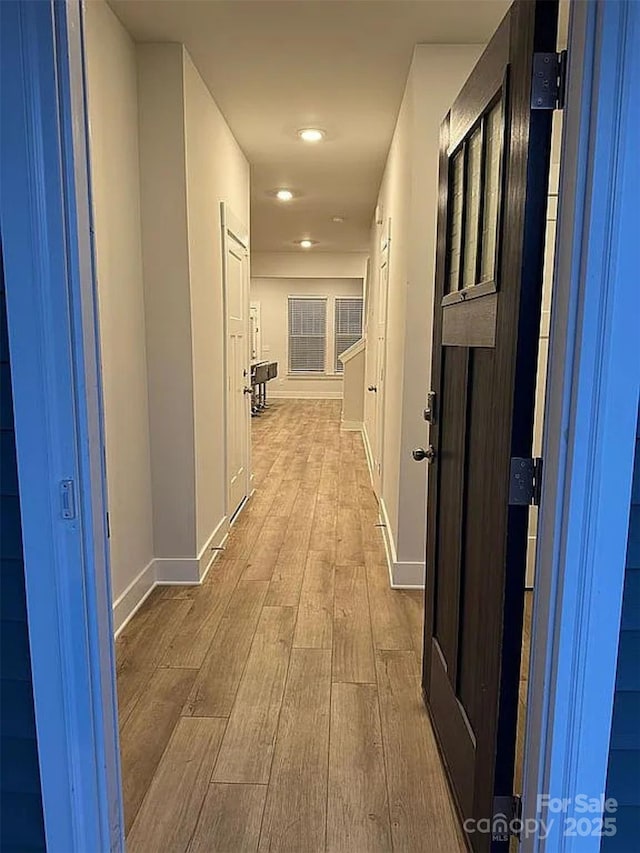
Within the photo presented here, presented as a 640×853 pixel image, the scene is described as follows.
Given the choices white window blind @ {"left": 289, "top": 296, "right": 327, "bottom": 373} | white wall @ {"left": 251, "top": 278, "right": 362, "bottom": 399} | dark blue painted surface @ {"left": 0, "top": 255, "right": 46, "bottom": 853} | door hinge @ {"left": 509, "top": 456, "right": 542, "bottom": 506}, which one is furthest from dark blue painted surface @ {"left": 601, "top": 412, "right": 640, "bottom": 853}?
white window blind @ {"left": 289, "top": 296, "right": 327, "bottom": 373}

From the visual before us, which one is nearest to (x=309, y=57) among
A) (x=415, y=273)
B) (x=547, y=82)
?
(x=415, y=273)

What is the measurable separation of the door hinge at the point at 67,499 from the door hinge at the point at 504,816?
1124 mm

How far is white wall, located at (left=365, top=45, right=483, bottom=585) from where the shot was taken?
293cm

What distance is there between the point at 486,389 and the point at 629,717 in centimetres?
74

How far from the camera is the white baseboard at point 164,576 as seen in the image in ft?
9.30

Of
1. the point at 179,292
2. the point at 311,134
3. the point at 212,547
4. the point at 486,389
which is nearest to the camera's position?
the point at 486,389

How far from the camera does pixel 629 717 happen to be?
45.1 inches

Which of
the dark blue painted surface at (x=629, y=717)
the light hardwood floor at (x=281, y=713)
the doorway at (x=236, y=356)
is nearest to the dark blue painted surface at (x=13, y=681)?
the light hardwood floor at (x=281, y=713)

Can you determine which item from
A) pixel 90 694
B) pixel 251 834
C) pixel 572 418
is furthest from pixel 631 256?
pixel 251 834

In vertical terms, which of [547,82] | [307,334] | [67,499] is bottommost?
[67,499]

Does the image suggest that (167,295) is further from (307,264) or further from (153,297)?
(307,264)

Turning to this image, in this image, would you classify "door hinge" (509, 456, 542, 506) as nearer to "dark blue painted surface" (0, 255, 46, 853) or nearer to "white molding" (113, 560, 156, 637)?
"dark blue painted surface" (0, 255, 46, 853)

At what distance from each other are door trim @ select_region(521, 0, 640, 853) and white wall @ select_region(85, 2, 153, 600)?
193cm

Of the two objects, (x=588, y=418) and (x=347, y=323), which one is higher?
(x=347, y=323)
